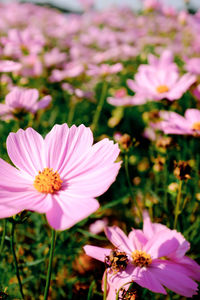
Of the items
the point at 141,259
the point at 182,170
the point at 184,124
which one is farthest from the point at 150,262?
the point at 184,124

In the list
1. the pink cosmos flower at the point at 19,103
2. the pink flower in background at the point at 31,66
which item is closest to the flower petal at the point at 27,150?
the pink cosmos flower at the point at 19,103

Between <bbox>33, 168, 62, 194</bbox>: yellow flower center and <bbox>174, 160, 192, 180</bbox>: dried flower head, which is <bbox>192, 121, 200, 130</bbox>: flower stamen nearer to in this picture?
<bbox>174, 160, 192, 180</bbox>: dried flower head

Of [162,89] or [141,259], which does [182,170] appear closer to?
[141,259]

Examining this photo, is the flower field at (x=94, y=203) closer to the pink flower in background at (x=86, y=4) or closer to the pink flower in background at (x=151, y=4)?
the pink flower in background at (x=151, y=4)

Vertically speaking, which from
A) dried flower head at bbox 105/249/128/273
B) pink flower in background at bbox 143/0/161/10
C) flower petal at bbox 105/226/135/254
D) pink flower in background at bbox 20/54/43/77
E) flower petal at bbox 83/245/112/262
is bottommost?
pink flower in background at bbox 20/54/43/77

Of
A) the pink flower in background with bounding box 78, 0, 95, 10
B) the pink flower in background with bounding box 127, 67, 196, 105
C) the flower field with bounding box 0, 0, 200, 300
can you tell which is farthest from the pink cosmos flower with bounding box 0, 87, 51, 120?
the pink flower in background with bounding box 78, 0, 95, 10

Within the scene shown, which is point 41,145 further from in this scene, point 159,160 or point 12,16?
point 12,16

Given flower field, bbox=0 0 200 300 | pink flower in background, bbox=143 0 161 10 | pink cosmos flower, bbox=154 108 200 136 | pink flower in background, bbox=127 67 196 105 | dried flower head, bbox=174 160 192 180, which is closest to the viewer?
flower field, bbox=0 0 200 300
